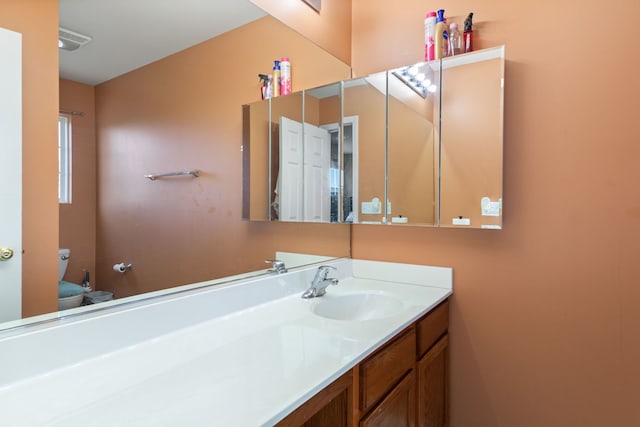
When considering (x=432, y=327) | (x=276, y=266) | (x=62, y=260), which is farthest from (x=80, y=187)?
(x=432, y=327)

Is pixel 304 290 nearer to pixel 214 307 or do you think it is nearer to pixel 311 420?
pixel 214 307

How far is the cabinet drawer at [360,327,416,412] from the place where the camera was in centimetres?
100

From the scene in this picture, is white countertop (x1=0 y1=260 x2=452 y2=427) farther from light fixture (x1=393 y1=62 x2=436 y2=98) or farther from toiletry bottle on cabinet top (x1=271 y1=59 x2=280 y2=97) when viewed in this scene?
light fixture (x1=393 y1=62 x2=436 y2=98)

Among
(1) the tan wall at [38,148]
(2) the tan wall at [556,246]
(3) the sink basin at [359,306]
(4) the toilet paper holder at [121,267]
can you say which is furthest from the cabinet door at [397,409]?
(1) the tan wall at [38,148]

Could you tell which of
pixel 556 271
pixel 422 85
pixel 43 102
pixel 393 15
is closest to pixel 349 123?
pixel 422 85

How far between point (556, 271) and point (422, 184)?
0.68 m

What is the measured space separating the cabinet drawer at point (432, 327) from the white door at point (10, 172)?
4.12 ft

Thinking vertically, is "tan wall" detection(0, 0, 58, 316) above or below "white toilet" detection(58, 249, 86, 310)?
above

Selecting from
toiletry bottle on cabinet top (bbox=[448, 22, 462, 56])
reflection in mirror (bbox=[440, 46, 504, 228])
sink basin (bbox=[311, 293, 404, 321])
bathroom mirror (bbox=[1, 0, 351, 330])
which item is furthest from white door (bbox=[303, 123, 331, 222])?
toiletry bottle on cabinet top (bbox=[448, 22, 462, 56])

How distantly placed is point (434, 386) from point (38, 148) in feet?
5.40

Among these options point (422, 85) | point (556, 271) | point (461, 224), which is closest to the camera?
point (556, 271)

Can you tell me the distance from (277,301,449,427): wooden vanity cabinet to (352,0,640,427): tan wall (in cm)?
17

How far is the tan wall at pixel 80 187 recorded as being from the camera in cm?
90

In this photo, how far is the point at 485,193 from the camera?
155 cm
